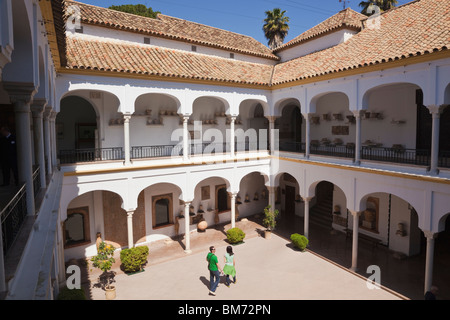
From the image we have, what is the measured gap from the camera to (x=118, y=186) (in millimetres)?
12656

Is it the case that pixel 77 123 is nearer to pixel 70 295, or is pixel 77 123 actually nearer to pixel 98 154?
pixel 98 154

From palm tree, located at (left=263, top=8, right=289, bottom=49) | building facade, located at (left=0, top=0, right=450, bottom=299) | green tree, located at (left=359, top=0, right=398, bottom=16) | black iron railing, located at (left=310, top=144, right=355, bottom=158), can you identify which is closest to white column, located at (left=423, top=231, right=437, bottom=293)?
building facade, located at (left=0, top=0, right=450, bottom=299)

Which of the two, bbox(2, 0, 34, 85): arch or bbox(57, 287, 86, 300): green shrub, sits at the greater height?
bbox(2, 0, 34, 85): arch

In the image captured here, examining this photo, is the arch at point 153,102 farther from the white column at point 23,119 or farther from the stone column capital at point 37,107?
the white column at point 23,119

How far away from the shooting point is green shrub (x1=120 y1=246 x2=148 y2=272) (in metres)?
11.9

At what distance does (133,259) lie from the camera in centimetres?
1198

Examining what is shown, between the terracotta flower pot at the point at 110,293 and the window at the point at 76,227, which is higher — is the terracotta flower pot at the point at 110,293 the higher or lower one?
the lower one

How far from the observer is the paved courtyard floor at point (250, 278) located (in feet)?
33.8

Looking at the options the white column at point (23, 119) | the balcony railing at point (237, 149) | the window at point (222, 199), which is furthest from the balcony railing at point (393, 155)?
the white column at point (23, 119)

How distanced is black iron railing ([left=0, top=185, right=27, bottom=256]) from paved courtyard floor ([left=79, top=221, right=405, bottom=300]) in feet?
22.5

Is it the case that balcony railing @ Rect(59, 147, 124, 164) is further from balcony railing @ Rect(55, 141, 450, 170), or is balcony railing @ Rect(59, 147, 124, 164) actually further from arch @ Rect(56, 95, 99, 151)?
Answer: arch @ Rect(56, 95, 99, 151)

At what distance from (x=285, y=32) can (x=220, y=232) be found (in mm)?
22323

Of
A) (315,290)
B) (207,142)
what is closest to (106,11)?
(207,142)

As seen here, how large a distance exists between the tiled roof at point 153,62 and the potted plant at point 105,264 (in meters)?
6.84
